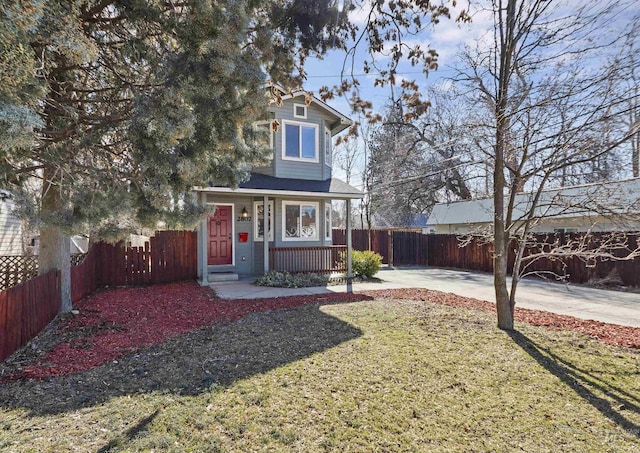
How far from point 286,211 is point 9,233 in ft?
27.3

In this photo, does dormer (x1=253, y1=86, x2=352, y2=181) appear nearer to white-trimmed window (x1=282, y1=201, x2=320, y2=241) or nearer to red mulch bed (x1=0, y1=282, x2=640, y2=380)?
white-trimmed window (x1=282, y1=201, x2=320, y2=241)

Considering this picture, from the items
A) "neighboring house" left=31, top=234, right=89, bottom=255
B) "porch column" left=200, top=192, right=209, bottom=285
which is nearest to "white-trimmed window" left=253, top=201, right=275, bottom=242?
"porch column" left=200, top=192, right=209, bottom=285

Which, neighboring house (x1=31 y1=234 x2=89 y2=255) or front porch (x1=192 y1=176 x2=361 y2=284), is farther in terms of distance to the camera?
front porch (x1=192 y1=176 x2=361 y2=284)

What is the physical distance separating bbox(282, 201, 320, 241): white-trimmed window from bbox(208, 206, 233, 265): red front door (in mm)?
1816

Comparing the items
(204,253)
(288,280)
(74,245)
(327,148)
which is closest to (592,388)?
(288,280)

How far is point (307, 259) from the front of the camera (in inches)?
463

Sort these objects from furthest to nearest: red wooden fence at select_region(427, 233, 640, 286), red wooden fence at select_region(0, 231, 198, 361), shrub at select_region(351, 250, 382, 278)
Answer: shrub at select_region(351, 250, 382, 278) < red wooden fence at select_region(427, 233, 640, 286) < red wooden fence at select_region(0, 231, 198, 361)

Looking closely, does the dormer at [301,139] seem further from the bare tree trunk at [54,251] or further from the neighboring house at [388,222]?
the neighboring house at [388,222]

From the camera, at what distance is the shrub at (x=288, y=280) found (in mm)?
10031

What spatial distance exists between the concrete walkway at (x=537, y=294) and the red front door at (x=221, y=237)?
1.31 m

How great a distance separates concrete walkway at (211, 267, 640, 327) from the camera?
7293mm

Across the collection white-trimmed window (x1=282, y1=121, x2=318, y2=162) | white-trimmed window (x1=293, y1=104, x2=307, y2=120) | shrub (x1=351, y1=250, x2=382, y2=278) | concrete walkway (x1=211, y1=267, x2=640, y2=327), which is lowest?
concrete walkway (x1=211, y1=267, x2=640, y2=327)

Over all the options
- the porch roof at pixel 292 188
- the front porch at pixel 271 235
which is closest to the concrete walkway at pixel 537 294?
the front porch at pixel 271 235

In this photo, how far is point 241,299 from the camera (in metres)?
8.13
